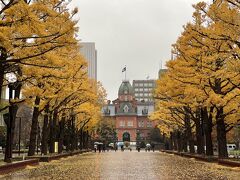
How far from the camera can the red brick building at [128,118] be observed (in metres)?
118

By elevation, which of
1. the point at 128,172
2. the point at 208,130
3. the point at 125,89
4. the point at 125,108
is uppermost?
the point at 125,89

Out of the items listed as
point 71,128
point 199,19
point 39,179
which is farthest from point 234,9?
point 71,128

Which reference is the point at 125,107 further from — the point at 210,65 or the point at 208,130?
the point at 210,65

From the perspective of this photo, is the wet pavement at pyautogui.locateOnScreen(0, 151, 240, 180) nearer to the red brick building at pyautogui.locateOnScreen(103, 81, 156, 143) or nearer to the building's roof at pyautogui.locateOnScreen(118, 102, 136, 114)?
the red brick building at pyautogui.locateOnScreen(103, 81, 156, 143)

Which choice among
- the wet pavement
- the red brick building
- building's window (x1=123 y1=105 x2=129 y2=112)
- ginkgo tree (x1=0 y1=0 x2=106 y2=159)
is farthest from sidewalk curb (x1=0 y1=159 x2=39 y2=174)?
building's window (x1=123 y1=105 x2=129 y2=112)

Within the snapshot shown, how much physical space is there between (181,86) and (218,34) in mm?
8146

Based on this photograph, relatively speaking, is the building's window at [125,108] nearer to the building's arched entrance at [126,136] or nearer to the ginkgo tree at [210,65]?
the building's arched entrance at [126,136]

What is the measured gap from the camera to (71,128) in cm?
4266

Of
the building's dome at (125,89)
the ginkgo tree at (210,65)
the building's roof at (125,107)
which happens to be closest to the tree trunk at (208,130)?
the ginkgo tree at (210,65)

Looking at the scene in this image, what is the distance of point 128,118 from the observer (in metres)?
122

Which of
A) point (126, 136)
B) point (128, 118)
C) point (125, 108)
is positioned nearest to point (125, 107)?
point (125, 108)

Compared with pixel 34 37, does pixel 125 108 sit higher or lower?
higher

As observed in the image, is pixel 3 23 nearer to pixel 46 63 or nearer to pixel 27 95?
pixel 46 63

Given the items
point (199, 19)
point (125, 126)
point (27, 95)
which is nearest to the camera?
point (27, 95)
